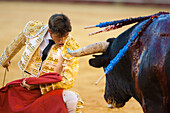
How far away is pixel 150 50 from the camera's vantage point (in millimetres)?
2236

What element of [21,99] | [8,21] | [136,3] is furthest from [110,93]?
[136,3]

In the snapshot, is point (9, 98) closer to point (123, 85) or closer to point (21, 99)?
point (21, 99)

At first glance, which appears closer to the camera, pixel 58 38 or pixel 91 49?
pixel 91 49

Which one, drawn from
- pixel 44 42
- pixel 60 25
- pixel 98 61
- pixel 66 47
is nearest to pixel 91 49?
pixel 98 61

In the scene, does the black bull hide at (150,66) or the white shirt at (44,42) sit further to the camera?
the white shirt at (44,42)

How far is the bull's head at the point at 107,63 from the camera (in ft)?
8.29

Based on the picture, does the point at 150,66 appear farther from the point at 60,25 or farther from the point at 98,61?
the point at 60,25

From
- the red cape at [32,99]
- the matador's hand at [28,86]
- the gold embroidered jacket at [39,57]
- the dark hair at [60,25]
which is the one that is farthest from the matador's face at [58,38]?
the matador's hand at [28,86]

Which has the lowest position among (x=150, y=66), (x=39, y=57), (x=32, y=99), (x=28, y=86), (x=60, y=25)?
(x=32, y=99)

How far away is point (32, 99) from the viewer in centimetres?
286

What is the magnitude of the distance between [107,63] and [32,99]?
0.67m

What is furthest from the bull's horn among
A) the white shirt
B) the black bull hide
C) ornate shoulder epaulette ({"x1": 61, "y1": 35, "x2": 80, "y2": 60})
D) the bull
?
the white shirt

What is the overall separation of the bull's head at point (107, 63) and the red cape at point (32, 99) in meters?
0.35

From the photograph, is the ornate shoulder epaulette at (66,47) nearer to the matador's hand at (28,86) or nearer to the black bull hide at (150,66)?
the matador's hand at (28,86)
